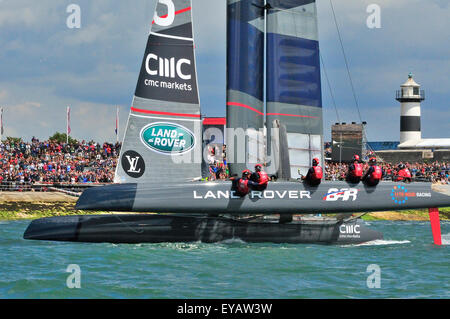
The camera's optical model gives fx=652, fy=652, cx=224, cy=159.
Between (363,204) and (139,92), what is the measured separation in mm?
6025

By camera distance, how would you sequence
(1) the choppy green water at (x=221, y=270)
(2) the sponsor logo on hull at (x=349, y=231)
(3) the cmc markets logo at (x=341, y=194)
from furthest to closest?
(2) the sponsor logo on hull at (x=349, y=231) → (3) the cmc markets logo at (x=341, y=194) → (1) the choppy green water at (x=221, y=270)

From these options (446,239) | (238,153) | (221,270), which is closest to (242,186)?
(238,153)

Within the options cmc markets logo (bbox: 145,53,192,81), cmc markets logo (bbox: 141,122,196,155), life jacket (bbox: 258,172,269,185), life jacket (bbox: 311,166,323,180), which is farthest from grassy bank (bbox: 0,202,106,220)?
life jacket (bbox: 311,166,323,180)

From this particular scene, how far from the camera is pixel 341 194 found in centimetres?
1554

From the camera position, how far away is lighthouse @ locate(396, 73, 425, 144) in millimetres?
49719

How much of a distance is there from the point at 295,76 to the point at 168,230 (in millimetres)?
5659

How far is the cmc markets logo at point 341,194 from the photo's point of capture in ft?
50.6

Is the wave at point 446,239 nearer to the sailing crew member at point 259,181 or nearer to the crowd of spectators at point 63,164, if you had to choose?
the sailing crew member at point 259,181

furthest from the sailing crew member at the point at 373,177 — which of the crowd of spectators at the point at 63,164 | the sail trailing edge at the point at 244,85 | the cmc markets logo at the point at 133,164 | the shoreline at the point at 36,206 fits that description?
the shoreline at the point at 36,206

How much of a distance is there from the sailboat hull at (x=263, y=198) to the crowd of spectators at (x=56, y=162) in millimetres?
13021

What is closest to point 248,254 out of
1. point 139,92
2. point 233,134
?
point 233,134

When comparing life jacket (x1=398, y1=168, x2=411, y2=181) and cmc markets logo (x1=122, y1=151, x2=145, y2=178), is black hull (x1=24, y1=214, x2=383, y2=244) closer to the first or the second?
cmc markets logo (x1=122, y1=151, x2=145, y2=178)

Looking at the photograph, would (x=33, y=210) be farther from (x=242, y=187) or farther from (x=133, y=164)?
(x=242, y=187)

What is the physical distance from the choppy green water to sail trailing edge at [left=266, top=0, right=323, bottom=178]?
3611 mm
